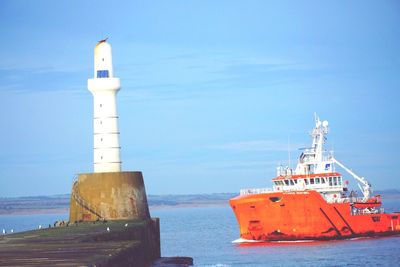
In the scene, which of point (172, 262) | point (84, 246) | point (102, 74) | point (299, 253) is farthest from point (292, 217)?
A: point (84, 246)

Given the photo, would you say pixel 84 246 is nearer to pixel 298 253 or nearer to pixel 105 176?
pixel 105 176

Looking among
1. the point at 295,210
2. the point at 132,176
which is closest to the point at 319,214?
the point at 295,210

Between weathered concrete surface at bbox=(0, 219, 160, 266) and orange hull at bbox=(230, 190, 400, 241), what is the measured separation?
15.2m

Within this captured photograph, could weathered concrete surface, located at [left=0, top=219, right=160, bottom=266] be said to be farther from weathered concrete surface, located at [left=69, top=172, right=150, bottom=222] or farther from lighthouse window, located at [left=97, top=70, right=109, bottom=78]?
lighthouse window, located at [left=97, top=70, right=109, bottom=78]

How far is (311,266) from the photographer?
3934cm

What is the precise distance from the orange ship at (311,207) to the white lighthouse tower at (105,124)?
49.5 feet

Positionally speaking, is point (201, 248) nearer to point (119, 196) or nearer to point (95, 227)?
point (119, 196)

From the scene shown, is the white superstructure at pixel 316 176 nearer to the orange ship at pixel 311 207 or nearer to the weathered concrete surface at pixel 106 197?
the orange ship at pixel 311 207

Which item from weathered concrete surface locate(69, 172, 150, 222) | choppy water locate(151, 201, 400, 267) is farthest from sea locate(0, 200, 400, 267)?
weathered concrete surface locate(69, 172, 150, 222)

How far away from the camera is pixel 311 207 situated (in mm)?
50219

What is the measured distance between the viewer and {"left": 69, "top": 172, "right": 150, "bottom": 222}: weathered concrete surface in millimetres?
36219

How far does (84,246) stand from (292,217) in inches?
1059

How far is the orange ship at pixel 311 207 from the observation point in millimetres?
50344

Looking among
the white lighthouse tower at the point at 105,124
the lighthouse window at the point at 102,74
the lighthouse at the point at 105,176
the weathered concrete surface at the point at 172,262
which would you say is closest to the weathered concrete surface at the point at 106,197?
the lighthouse at the point at 105,176
